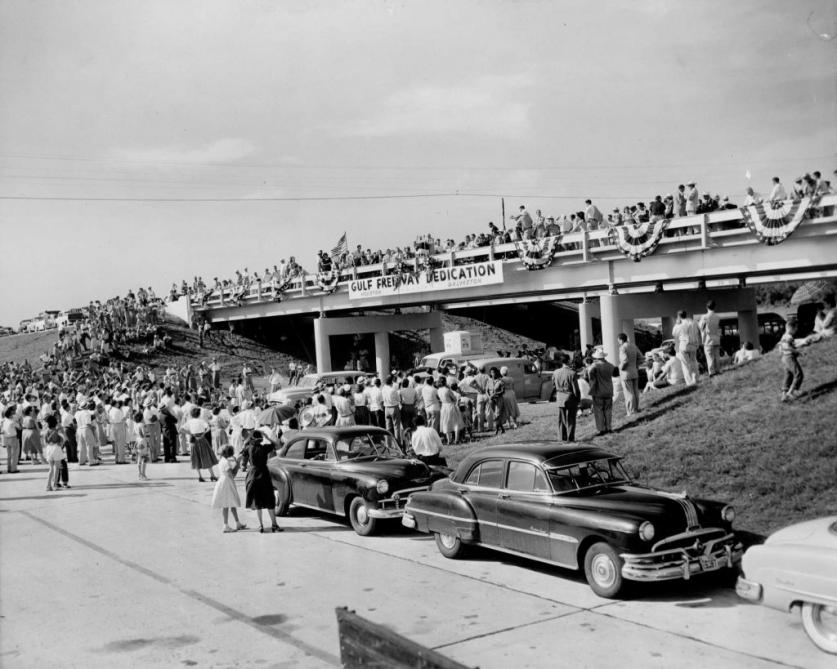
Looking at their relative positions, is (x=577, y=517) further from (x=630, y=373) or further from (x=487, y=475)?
(x=630, y=373)

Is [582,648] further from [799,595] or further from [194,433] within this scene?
[194,433]

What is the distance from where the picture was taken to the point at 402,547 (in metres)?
10.9

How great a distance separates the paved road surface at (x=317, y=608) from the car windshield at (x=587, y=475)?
1.02 metres

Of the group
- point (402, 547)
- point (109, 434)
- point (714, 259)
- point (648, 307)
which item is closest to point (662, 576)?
point (402, 547)

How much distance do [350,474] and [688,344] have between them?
774 centimetres

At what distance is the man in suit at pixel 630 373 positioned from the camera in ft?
49.3

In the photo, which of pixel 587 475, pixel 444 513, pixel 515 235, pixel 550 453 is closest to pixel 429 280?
pixel 515 235

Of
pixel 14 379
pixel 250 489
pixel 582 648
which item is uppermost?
pixel 14 379

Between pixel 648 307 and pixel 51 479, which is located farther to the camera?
pixel 648 307

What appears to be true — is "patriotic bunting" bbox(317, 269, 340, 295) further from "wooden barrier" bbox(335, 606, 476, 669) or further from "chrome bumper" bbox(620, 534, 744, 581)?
"wooden barrier" bbox(335, 606, 476, 669)

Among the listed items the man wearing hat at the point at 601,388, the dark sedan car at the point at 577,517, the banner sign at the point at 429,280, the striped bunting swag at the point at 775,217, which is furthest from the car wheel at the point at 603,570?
the banner sign at the point at 429,280

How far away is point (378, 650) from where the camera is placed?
5.43 metres

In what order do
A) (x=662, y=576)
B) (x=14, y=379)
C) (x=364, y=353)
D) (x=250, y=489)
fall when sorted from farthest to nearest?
(x=364, y=353) → (x=14, y=379) → (x=250, y=489) → (x=662, y=576)

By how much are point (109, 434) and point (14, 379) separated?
14675 millimetres
